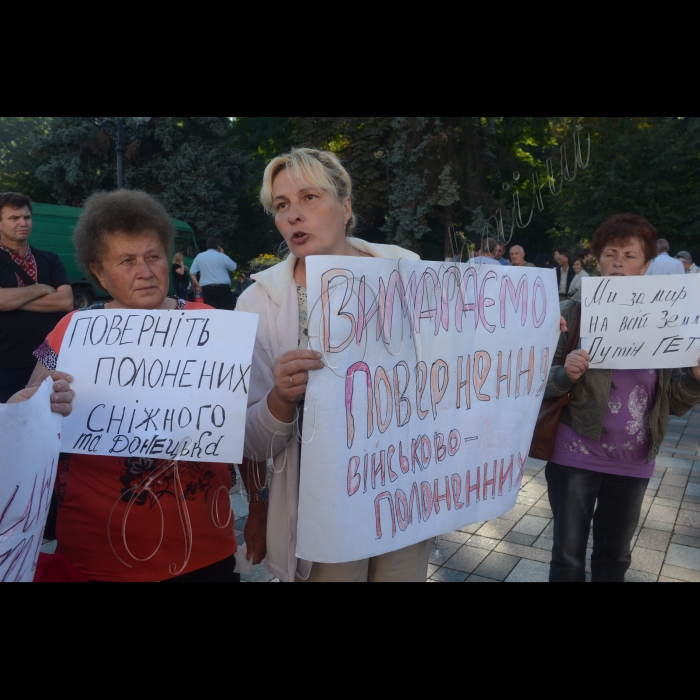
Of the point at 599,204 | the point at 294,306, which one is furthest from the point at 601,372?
the point at 599,204

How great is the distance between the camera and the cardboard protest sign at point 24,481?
1.19 m

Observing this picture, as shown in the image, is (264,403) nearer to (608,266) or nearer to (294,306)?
(294,306)

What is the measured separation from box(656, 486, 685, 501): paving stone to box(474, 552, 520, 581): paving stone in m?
1.61

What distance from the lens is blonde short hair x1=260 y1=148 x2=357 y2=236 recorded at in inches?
66.5

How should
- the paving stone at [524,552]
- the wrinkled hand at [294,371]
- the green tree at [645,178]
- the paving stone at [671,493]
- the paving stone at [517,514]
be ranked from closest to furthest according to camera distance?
the wrinkled hand at [294,371]
the paving stone at [524,552]
the paving stone at [517,514]
the paving stone at [671,493]
the green tree at [645,178]

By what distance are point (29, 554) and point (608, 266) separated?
221cm

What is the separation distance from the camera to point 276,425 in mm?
1532

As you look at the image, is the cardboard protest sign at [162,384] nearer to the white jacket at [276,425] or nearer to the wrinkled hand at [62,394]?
the wrinkled hand at [62,394]

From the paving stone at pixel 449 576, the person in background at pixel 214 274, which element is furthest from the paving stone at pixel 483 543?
the person in background at pixel 214 274

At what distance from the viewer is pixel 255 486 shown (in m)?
1.74

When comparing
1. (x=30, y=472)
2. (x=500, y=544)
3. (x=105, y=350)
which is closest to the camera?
(x=30, y=472)

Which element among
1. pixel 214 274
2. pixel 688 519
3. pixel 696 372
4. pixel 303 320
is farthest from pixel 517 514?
pixel 214 274

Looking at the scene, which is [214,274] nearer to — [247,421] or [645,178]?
[247,421]

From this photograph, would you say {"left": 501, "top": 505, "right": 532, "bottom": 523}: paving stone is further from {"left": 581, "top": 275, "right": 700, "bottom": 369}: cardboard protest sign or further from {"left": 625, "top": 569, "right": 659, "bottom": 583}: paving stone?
{"left": 581, "top": 275, "right": 700, "bottom": 369}: cardboard protest sign
